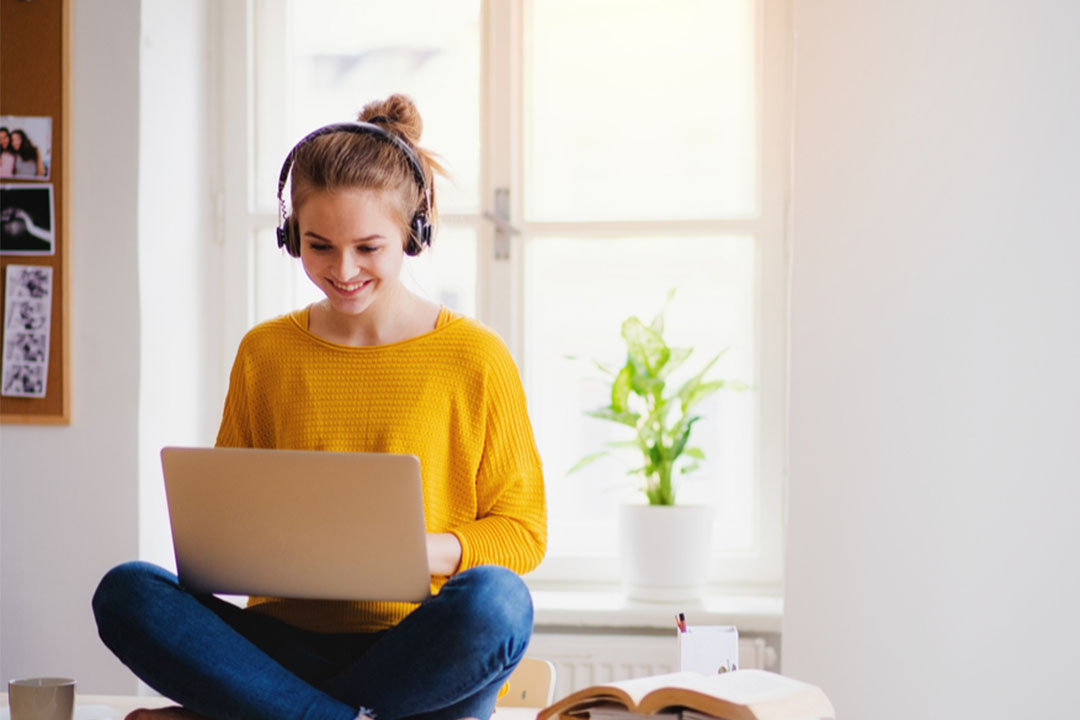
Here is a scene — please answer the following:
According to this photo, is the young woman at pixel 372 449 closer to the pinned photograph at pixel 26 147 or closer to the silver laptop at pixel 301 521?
the silver laptop at pixel 301 521

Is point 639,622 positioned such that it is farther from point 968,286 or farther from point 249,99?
point 249,99

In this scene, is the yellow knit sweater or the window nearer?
the yellow knit sweater

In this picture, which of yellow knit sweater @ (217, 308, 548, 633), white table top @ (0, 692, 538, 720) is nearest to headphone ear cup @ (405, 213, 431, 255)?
yellow knit sweater @ (217, 308, 548, 633)

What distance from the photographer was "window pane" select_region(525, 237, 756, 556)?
2.45m

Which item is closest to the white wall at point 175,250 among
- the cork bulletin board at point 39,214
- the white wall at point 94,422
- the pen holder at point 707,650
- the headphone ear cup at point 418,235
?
the white wall at point 94,422

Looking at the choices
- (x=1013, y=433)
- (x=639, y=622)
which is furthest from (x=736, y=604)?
(x=1013, y=433)

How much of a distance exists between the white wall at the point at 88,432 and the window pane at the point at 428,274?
14.1 inches

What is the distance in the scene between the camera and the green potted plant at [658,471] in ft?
7.29

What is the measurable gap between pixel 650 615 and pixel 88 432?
1.16 m

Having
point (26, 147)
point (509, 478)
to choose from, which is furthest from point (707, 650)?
point (26, 147)

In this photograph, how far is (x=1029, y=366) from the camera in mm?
2080

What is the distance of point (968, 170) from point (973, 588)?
A: 77 cm

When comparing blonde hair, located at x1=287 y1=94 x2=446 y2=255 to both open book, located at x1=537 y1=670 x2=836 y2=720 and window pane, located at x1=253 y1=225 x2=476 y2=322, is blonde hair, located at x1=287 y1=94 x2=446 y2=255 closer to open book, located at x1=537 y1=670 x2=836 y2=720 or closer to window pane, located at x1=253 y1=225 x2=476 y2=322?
open book, located at x1=537 y1=670 x2=836 y2=720

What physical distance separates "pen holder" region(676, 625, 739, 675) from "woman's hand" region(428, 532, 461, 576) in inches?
16.8
